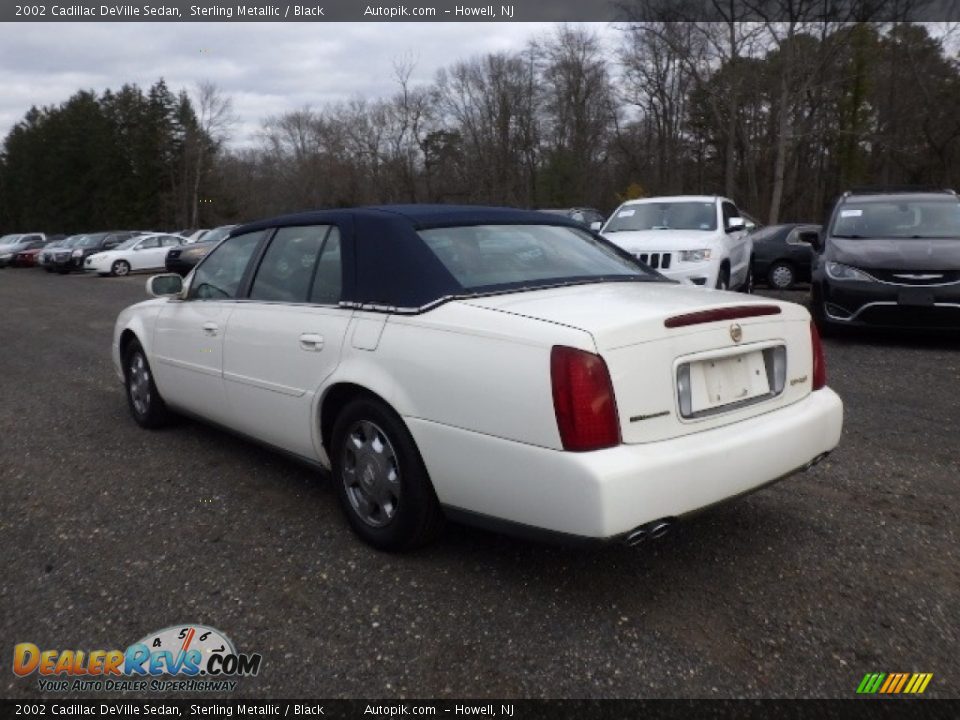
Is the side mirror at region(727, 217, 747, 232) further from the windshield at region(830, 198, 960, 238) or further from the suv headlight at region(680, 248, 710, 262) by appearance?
the windshield at region(830, 198, 960, 238)

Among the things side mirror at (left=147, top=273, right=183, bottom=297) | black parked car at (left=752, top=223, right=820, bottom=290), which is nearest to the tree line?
black parked car at (left=752, top=223, right=820, bottom=290)

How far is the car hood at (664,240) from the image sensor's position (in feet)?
31.4

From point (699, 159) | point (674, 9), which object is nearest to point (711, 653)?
point (674, 9)

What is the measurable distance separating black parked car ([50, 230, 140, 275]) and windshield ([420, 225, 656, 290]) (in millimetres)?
28326

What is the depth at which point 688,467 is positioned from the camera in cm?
262

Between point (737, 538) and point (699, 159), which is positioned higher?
point (699, 159)

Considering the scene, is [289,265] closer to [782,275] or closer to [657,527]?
[657,527]

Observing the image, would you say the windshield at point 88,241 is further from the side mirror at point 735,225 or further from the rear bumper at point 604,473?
the rear bumper at point 604,473

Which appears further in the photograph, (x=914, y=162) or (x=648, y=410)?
(x=914, y=162)

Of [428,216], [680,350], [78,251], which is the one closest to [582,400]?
[680,350]

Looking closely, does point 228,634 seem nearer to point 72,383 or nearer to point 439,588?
point 439,588

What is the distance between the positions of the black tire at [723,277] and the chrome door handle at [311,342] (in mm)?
7172

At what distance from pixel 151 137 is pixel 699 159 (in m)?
42.8

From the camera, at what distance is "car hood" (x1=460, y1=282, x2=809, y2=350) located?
2627 millimetres
